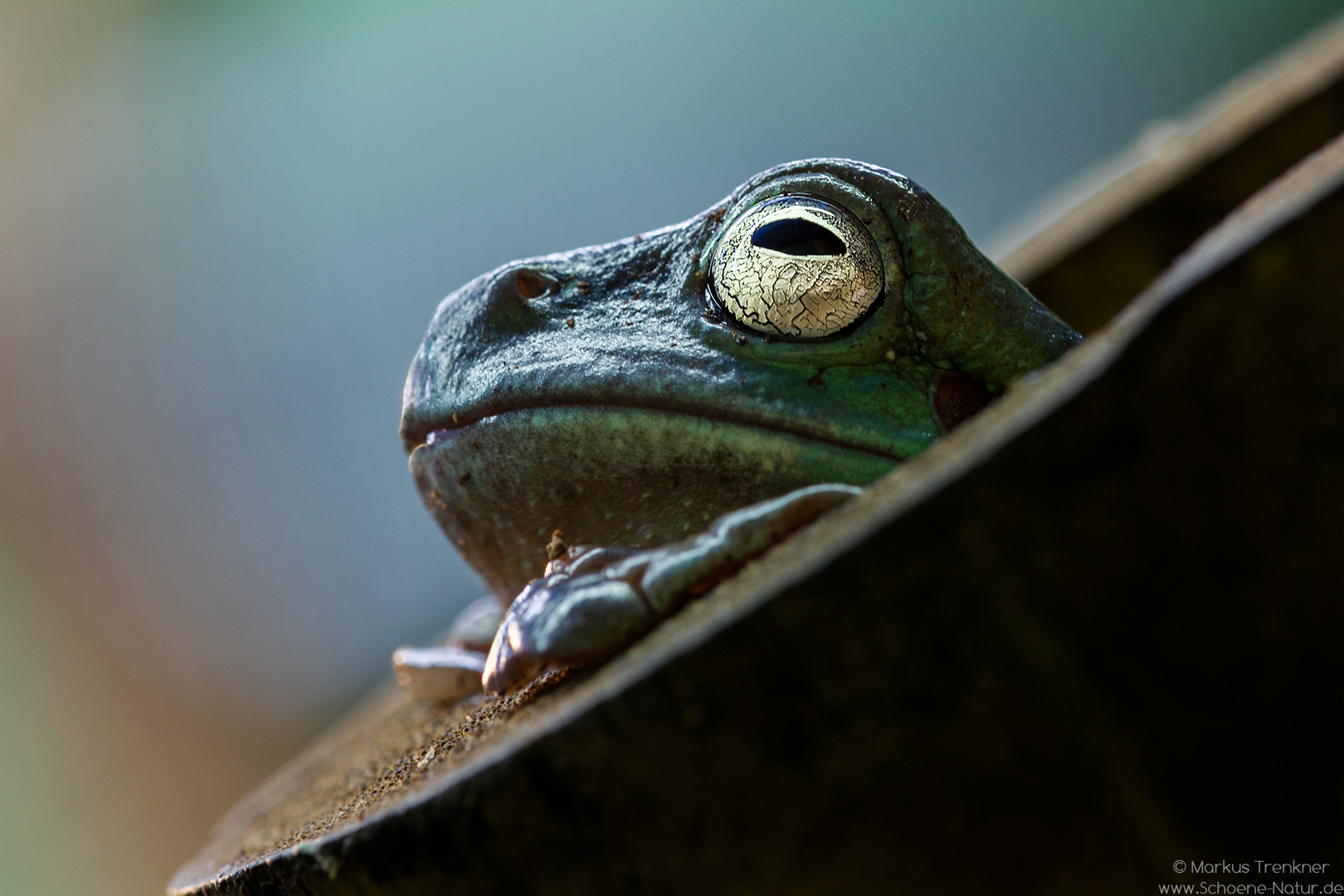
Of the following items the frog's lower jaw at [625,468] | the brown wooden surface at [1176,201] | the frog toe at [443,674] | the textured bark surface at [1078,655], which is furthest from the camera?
the brown wooden surface at [1176,201]

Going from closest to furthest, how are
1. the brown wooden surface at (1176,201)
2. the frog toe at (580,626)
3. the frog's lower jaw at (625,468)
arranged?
1. the frog toe at (580,626)
2. the frog's lower jaw at (625,468)
3. the brown wooden surface at (1176,201)

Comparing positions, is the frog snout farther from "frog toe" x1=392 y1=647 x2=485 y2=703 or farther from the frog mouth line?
"frog toe" x1=392 y1=647 x2=485 y2=703

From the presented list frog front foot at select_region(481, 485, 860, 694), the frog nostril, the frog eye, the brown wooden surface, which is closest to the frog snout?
the frog nostril

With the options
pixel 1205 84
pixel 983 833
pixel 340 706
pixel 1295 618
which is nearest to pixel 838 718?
pixel 983 833

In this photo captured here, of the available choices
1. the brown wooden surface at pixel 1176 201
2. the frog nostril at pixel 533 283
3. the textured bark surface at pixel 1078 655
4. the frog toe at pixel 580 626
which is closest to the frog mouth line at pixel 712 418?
the frog nostril at pixel 533 283

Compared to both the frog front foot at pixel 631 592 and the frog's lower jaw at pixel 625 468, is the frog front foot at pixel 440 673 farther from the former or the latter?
the frog front foot at pixel 631 592

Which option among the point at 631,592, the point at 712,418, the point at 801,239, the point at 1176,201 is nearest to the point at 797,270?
the point at 801,239
